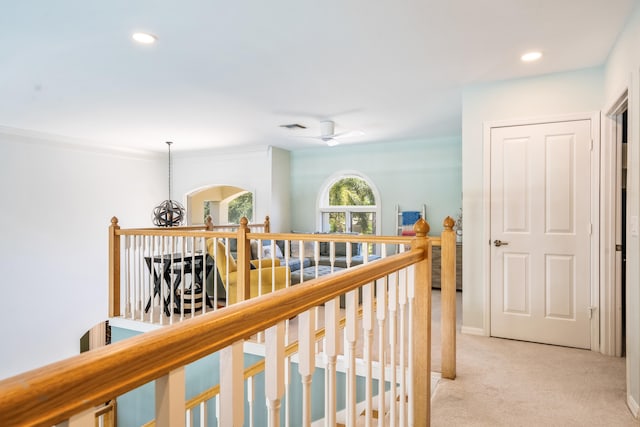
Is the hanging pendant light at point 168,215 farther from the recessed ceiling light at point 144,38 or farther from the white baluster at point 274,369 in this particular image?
the white baluster at point 274,369

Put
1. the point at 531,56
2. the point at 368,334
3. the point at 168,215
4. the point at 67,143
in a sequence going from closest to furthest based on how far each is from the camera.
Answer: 1. the point at 368,334
2. the point at 531,56
3. the point at 67,143
4. the point at 168,215

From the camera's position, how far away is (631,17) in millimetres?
2312

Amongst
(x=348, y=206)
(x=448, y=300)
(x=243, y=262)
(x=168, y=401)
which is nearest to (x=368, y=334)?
(x=168, y=401)

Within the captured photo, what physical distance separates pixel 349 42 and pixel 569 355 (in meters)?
3.04

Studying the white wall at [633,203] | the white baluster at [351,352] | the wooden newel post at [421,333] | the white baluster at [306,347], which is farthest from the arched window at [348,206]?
the white baluster at [306,347]

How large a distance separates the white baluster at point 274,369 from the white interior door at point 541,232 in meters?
3.18

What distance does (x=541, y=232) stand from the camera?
3291mm

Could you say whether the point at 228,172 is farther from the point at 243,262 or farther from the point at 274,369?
the point at 274,369

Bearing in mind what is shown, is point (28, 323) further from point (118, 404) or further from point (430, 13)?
point (430, 13)

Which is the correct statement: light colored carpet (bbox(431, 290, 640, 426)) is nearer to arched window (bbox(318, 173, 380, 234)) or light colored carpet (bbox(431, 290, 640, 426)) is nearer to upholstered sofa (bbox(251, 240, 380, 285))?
upholstered sofa (bbox(251, 240, 380, 285))

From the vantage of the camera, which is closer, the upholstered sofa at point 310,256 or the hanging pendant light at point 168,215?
the upholstered sofa at point 310,256

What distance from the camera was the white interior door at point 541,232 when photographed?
124 inches

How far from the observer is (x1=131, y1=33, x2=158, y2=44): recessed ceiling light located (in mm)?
2594

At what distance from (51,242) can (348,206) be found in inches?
189
